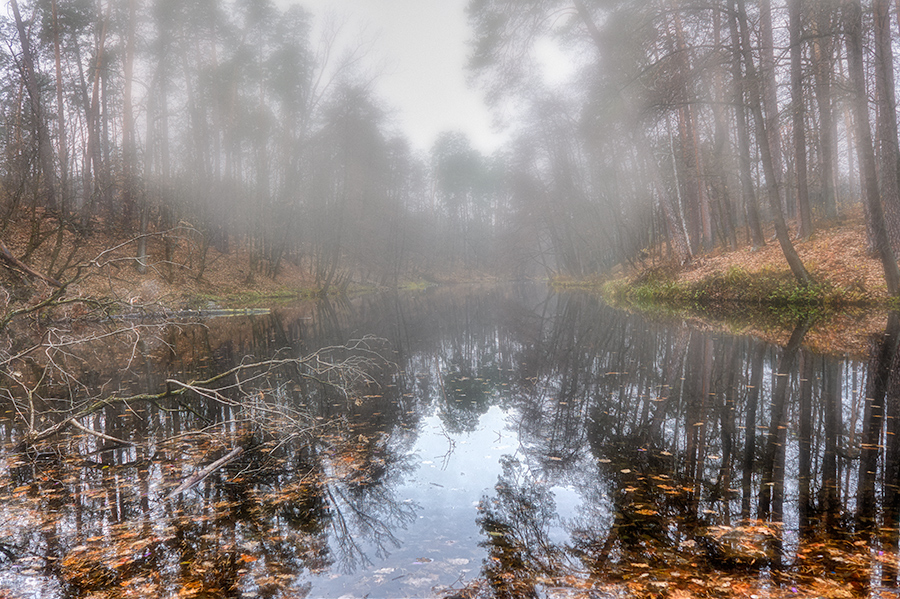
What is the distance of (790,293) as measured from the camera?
11930 millimetres

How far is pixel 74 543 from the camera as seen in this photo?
2.82 metres

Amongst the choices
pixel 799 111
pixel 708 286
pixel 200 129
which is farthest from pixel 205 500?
pixel 200 129

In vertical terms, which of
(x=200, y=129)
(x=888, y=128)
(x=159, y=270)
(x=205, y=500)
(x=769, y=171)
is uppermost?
(x=200, y=129)

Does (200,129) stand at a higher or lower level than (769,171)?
higher

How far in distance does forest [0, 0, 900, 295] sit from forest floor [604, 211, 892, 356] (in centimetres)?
65

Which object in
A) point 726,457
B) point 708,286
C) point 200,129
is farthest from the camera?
point 200,129

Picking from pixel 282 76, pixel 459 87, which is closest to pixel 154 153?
pixel 282 76

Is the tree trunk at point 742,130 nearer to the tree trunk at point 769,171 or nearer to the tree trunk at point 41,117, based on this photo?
the tree trunk at point 769,171

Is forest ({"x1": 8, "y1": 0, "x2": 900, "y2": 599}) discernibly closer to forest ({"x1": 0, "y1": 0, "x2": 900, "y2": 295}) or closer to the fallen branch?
the fallen branch

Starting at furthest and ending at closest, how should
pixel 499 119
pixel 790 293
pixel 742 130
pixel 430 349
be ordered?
pixel 499 119
pixel 742 130
pixel 790 293
pixel 430 349

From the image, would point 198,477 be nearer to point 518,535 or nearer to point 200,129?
point 518,535

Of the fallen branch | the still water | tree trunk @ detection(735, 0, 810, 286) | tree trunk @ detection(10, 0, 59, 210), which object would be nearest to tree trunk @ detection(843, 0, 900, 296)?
tree trunk @ detection(735, 0, 810, 286)

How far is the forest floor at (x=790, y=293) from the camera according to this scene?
904 cm

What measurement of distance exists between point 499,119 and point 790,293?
36.9 ft
